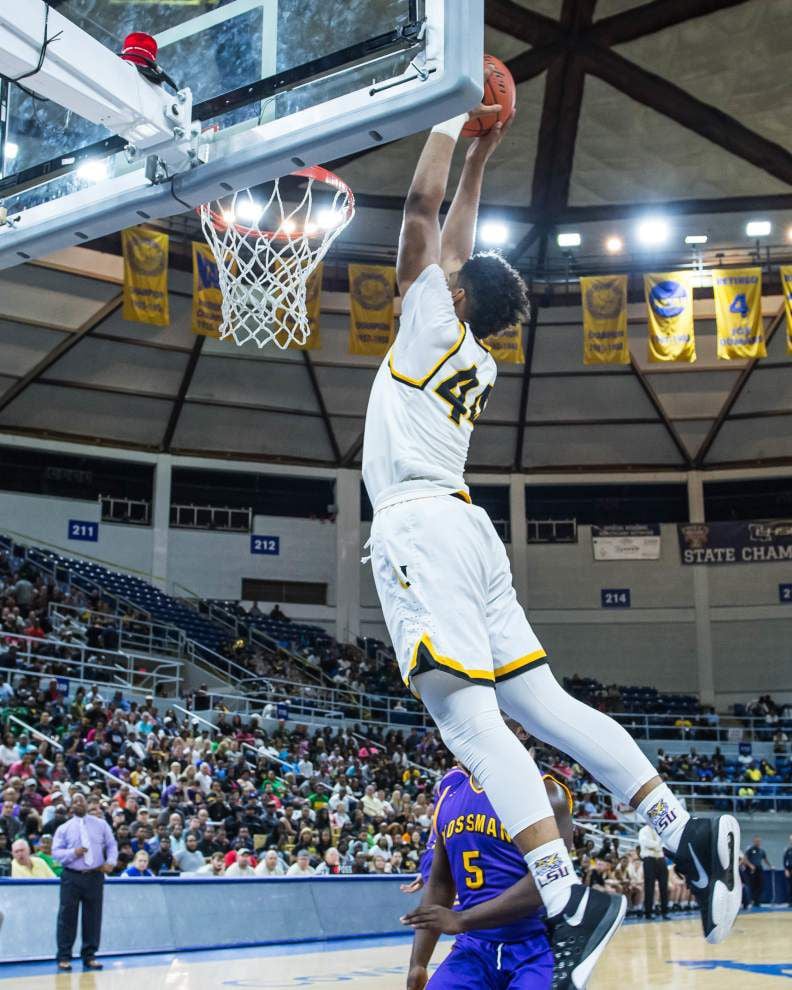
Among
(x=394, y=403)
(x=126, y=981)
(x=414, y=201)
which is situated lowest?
(x=126, y=981)

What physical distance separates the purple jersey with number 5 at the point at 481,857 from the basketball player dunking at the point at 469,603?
0.77 meters

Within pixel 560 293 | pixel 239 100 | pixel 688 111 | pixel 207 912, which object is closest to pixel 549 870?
pixel 239 100

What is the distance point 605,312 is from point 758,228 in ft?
12.6

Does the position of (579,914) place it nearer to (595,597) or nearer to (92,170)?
(92,170)

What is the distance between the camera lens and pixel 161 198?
514 centimetres

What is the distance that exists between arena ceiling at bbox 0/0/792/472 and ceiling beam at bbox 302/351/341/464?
0.05 metres

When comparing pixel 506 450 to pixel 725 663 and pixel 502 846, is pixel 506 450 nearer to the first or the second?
pixel 725 663

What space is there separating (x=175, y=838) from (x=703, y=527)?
72.2 ft

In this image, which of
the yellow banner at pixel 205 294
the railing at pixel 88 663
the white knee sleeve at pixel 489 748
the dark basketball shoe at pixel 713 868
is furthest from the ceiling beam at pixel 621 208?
the dark basketball shoe at pixel 713 868

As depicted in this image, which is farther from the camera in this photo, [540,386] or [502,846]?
[540,386]

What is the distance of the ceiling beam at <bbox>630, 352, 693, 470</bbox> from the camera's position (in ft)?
98.8

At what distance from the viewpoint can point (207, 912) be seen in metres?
11.8

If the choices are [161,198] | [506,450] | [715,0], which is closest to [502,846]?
[161,198]

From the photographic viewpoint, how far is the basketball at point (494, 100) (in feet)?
13.9
